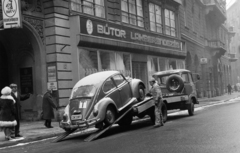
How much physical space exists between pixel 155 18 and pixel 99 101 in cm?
1806

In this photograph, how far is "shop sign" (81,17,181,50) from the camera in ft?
61.7

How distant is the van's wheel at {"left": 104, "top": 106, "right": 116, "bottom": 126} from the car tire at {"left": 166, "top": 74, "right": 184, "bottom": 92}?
520 cm

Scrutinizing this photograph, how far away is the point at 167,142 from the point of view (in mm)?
8219

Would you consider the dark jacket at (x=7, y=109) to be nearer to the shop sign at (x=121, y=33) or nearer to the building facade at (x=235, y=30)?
the shop sign at (x=121, y=33)

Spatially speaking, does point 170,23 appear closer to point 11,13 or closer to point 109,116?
point 11,13

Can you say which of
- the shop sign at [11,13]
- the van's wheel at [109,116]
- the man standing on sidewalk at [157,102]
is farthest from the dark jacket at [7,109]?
the man standing on sidewalk at [157,102]

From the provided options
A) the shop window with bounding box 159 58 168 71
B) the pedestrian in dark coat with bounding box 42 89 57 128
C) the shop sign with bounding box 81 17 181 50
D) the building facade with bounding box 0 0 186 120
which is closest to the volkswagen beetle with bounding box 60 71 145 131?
the pedestrian in dark coat with bounding box 42 89 57 128

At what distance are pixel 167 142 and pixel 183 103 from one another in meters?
7.54

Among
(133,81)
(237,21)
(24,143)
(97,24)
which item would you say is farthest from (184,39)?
(237,21)

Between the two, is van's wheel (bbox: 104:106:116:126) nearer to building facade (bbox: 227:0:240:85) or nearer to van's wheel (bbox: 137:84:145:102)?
van's wheel (bbox: 137:84:145:102)

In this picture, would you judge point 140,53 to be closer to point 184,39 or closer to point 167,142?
point 184,39

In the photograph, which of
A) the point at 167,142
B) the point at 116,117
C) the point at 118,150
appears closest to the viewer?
the point at 118,150

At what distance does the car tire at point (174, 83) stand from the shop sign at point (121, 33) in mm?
5410

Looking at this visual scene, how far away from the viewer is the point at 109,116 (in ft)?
36.5
